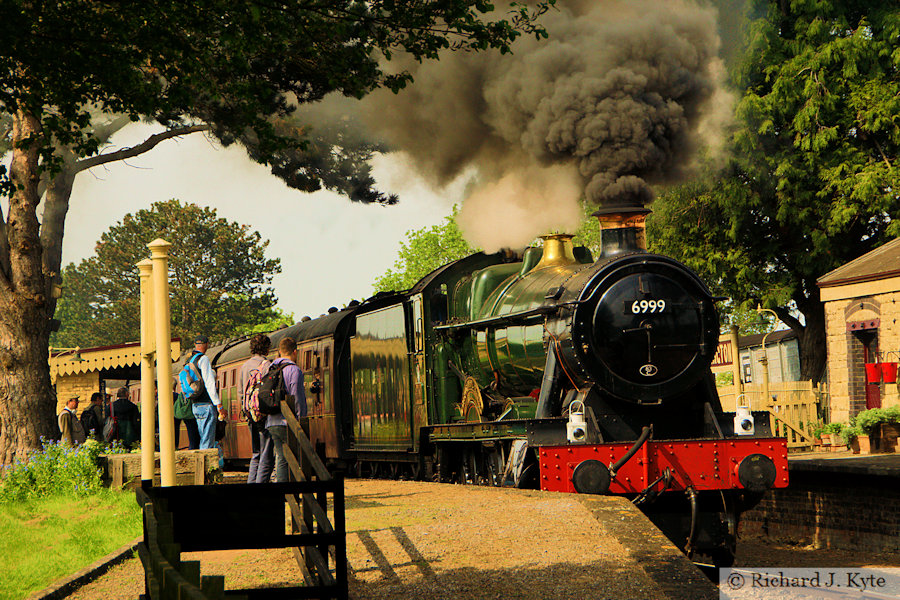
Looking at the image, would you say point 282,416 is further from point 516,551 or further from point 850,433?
point 850,433

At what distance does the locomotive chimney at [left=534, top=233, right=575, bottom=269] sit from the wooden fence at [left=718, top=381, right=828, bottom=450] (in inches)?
396

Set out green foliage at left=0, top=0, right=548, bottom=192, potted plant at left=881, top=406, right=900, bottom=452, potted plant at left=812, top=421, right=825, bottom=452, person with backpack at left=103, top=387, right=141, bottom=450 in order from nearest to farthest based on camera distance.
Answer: green foliage at left=0, top=0, right=548, bottom=192, person with backpack at left=103, top=387, right=141, bottom=450, potted plant at left=881, top=406, right=900, bottom=452, potted plant at left=812, top=421, right=825, bottom=452

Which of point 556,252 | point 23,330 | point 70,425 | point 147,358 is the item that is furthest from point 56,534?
point 70,425

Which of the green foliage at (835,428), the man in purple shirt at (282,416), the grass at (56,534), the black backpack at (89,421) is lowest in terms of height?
the green foliage at (835,428)

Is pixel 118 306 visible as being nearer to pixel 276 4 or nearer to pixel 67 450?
pixel 67 450

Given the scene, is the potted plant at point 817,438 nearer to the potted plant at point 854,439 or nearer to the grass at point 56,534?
the potted plant at point 854,439

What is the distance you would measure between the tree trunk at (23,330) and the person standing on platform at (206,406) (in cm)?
204

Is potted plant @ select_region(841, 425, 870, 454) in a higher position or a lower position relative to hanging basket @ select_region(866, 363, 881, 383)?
lower

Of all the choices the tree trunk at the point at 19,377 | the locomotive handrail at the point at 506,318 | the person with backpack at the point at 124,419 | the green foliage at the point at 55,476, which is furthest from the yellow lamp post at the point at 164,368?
the person with backpack at the point at 124,419

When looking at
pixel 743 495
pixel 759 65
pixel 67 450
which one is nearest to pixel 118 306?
pixel 759 65

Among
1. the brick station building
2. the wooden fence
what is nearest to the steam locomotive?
the wooden fence

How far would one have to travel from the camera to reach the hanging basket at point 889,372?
1914cm

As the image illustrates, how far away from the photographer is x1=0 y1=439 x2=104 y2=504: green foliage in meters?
11.0

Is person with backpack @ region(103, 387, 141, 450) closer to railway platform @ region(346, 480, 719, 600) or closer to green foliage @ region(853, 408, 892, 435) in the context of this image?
railway platform @ region(346, 480, 719, 600)
